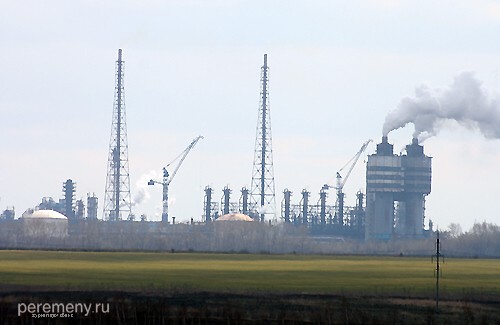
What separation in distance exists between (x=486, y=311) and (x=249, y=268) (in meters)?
42.7

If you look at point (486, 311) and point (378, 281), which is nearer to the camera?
point (486, 311)

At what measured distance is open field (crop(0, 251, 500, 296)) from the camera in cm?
7112

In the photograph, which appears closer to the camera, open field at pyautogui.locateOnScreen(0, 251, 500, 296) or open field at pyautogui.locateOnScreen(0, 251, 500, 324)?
open field at pyautogui.locateOnScreen(0, 251, 500, 324)

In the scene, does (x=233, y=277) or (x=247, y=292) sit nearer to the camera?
(x=247, y=292)

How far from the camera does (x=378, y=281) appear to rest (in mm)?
82938

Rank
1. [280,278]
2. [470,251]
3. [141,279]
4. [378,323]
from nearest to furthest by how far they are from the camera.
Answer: [378,323] < [141,279] < [280,278] < [470,251]

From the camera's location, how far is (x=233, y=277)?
83.8 metres

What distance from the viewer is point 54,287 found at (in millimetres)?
68250

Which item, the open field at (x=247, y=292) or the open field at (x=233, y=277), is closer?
the open field at (x=247, y=292)

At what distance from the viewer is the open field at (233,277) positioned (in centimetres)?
7112

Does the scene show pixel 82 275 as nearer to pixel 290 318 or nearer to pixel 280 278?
pixel 280 278

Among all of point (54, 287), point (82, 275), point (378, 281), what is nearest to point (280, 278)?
point (378, 281)

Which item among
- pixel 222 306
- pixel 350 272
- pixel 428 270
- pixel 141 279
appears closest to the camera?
pixel 222 306

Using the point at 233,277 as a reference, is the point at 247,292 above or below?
below
